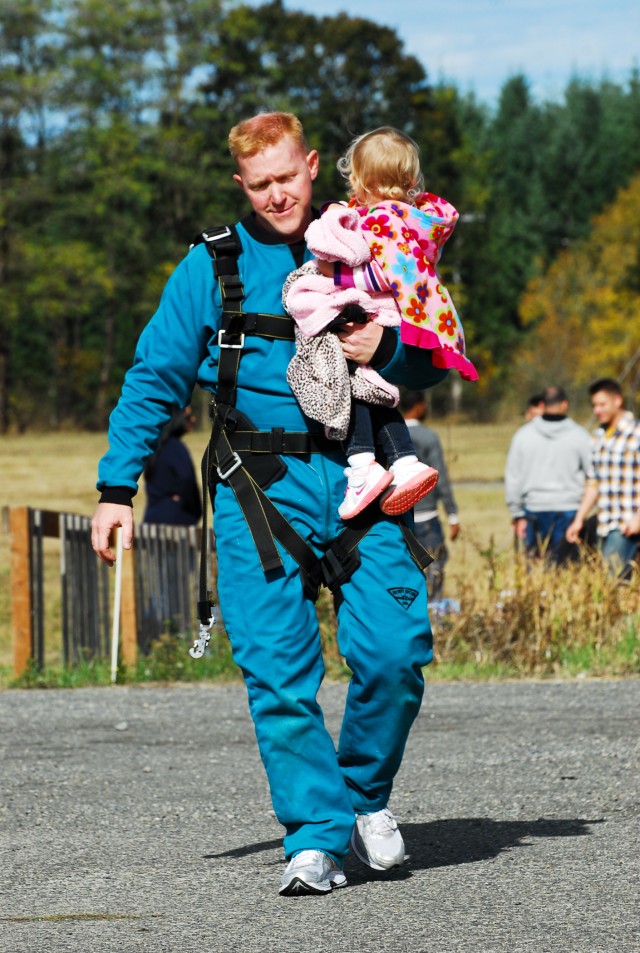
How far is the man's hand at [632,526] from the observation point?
35.8 feet

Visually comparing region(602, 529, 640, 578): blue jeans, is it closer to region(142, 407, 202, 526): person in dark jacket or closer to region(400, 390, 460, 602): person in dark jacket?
region(400, 390, 460, 602): person in dark jacket

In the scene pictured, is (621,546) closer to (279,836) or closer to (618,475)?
(618,475)

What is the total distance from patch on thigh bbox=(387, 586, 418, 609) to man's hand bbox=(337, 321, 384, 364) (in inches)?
23.7

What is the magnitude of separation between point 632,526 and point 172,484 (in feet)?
10.6

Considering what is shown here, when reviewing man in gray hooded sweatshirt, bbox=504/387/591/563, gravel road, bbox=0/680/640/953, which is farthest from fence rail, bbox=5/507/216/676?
man in gray hooded sweatshirt, bbox=504/387/591/563

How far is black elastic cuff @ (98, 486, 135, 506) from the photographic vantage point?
4.20 metres

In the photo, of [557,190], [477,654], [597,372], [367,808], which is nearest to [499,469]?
[597,372]

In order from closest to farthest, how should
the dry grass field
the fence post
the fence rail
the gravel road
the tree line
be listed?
the gravel road < the dry grass field < the fence post < the fence rail < the tree line

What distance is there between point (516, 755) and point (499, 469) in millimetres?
29652

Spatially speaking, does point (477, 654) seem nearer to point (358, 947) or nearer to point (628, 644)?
point (628, 644)

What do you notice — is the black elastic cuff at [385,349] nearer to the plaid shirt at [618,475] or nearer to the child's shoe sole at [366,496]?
the child's shoe sole at [366,496]

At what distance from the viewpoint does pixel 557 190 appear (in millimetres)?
75625

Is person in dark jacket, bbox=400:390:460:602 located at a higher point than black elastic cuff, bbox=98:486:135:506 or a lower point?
lower

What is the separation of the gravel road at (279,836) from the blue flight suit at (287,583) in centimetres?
33
